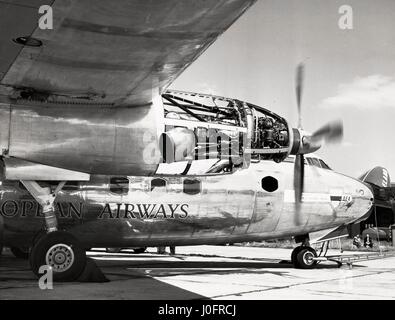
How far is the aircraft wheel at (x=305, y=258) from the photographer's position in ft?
52.7

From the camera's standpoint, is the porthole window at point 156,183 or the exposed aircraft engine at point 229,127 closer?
the exposed aircraft engine at point 229,127

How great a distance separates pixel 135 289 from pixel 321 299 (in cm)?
368

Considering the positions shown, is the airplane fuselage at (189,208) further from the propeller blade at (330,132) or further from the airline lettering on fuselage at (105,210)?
the propeller blade at (330,132)

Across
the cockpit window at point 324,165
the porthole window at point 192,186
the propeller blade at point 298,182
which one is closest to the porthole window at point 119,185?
the porthole window at point 192,186

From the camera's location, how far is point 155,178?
14.1m

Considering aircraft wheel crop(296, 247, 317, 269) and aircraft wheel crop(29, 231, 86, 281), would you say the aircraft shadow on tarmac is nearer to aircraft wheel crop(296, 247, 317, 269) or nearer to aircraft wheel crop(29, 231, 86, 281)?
aircraft wheel crop(296, 247, 317, 269)

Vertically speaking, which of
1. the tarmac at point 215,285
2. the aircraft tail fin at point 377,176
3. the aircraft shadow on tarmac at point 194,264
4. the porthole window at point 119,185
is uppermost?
the aircraft tail fin at point 377,176

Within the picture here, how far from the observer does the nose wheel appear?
1608cm

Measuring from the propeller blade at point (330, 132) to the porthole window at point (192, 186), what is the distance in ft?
11.7

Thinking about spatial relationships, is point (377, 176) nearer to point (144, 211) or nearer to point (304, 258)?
point (304, 258)

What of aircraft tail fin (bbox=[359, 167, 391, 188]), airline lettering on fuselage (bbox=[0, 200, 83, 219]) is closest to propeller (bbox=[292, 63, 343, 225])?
airline lettering on fuselage (bbox=[0, 200, 83, 219])

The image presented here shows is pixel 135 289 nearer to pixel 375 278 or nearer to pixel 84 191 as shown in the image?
pixel 84 191

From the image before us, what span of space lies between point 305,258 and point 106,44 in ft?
36.8

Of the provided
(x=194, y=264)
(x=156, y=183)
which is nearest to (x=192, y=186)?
(x=156, y=183)
